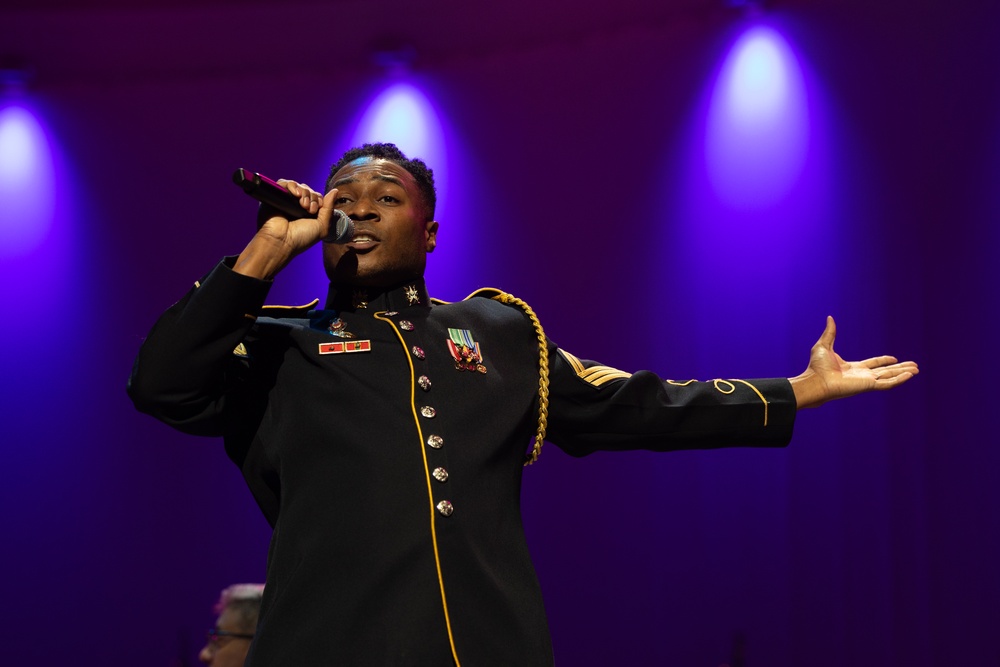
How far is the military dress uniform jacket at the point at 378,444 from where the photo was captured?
1753 millimetres

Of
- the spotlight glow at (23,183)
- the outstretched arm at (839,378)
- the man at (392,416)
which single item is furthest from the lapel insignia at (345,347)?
the spotlight glow at (23,183)

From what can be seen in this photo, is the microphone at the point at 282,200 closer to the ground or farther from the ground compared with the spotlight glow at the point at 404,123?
closer to the ground

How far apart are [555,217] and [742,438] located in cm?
234

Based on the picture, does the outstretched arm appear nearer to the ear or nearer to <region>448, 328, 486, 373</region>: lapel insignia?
<region>448, 328, 486, 373</region>: lapel insignia

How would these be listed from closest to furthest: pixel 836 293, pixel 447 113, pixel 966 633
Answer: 1. pixel 966 633
2. pixel 836 293
3. pixel 447 113

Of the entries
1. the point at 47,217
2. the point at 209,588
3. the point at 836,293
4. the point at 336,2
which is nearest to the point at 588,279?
the point at 836,293

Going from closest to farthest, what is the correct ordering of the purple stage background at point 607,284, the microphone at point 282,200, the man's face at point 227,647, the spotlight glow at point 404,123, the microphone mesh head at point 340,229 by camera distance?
the microphone at point 282,200, the microphone mesh head at point 340,229, the man's face at point 227,647, the purple stage background at point 607,284, the spotlight glow at point 404,123

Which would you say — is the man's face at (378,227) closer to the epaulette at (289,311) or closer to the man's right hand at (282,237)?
the epaulette at (289,311)

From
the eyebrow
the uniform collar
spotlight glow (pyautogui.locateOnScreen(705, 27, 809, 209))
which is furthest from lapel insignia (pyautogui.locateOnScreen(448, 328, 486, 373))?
spotlight glow (pyautogui.locateOnScreen(705, 27, 809, 209))

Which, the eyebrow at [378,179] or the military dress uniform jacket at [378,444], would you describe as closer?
the military dress uniform jacket at [378,444]

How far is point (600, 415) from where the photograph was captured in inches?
Answer: 85.3

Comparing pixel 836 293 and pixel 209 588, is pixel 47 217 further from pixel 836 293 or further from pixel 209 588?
pixel 836 293

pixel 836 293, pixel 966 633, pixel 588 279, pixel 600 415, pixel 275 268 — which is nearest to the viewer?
pixel 275 268

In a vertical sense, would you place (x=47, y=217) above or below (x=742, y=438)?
above
